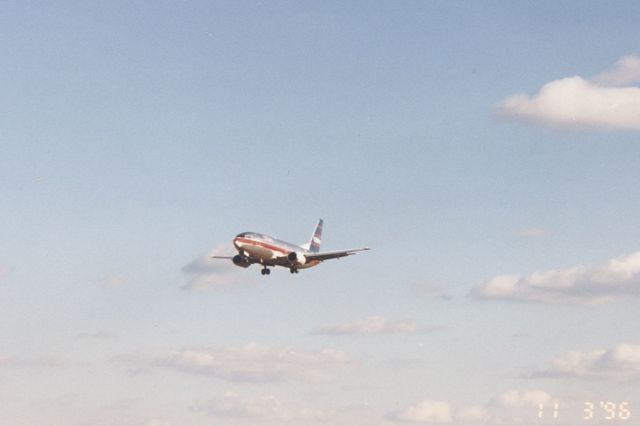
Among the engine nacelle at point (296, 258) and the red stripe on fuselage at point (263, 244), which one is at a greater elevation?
the red stripe on fuselage at point (263, 244)

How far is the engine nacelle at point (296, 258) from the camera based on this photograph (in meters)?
156

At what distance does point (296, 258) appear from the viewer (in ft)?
513

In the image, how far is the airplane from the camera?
15162cm

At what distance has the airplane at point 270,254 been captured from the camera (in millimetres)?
151625

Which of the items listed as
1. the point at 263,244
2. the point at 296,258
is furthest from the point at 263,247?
the point at 296,258

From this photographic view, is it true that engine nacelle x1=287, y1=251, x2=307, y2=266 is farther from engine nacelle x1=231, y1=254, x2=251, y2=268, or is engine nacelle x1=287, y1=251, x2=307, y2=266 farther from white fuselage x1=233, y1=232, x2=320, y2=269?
engine nacelle x1=231, y1=254, x2=251, y2=268

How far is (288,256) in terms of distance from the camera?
512ft

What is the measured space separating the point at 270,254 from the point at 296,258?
4.68 meters

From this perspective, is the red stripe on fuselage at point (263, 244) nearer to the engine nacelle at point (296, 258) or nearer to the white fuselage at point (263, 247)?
the white fuselage at point (263, 247)

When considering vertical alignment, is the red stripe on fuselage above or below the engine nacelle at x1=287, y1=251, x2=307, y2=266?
above

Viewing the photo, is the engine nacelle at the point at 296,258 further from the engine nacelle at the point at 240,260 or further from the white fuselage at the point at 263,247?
the engine nacelle at the point at 240,260

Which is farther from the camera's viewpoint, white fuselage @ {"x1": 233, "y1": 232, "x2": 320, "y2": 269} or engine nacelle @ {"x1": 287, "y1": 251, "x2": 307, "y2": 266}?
engine nacelle @ {"x1": 287, "y1": 251, "x2": 307, "y2": 266}

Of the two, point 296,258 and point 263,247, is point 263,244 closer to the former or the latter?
point 263,247

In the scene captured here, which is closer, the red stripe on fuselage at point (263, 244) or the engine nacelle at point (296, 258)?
the red stripe on fuselage at point (263, 244)
